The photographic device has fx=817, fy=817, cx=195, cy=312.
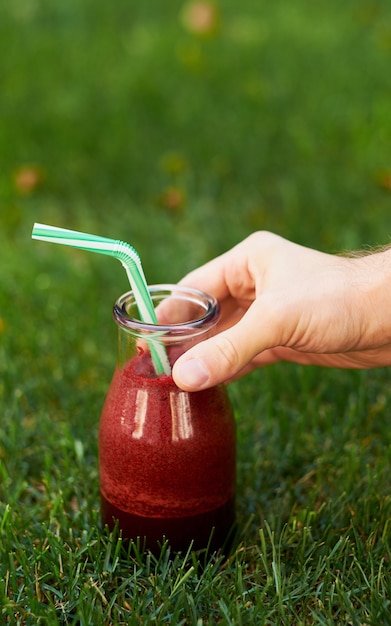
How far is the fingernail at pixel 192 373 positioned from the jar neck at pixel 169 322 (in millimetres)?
75

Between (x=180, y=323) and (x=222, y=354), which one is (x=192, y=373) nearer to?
(x=222, y=354)

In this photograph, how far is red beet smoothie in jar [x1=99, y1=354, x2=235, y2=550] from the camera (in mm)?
1518

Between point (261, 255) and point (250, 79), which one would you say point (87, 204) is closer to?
point (250, 79)

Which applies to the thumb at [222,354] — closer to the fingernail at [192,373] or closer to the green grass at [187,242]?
the fingernail at [192,373]

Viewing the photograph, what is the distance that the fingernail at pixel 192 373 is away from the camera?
56.7 inches

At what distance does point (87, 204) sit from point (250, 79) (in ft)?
4.72

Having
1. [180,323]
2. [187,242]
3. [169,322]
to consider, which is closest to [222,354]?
[180,323]

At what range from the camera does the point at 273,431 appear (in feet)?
6.89

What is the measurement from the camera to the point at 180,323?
5.39ft

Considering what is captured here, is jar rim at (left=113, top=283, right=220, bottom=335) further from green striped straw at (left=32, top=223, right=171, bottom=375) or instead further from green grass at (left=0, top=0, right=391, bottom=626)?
green grass at (left=0, top=0, right=391, bottom=626)

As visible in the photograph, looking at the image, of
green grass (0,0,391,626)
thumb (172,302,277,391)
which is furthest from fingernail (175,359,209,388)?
green grass (0,0,391,626)

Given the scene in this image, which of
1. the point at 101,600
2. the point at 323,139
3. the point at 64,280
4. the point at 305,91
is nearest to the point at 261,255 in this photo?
the point at 101,600

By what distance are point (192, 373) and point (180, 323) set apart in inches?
8.7

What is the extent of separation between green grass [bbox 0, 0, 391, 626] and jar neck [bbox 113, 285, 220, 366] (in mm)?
396
